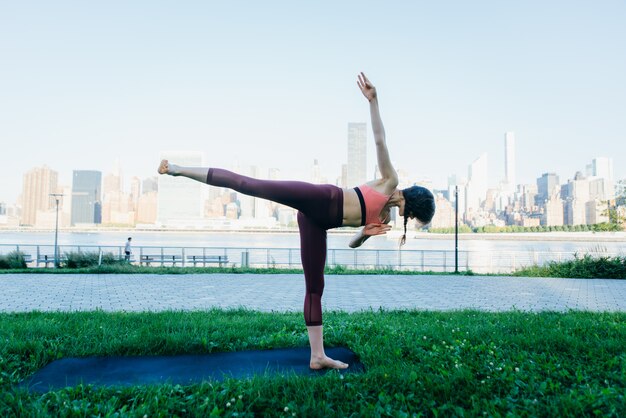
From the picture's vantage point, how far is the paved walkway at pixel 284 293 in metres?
7.92

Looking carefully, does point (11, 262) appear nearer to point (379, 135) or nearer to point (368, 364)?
point (368, 364)

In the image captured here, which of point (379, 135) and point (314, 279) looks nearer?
point (379, 135)

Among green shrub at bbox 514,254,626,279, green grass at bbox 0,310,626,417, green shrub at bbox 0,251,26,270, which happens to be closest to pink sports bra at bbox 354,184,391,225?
green grass at bbox 0,310,626,417

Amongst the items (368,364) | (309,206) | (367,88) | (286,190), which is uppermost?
(367,88)

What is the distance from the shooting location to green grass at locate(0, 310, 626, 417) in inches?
104

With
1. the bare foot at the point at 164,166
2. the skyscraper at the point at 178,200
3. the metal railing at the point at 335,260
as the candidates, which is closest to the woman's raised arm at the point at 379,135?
the bare foot at the point at 164,166

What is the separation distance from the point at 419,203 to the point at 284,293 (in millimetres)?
6887

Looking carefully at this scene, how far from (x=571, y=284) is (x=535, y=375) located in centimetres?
1080

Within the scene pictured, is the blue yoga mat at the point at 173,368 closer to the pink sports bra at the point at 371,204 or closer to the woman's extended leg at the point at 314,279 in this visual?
the woman's extended leg at the point at 314,279

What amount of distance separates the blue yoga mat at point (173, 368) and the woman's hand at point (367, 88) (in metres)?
2.18

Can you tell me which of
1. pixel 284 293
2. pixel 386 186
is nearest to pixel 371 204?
pixel 386 186

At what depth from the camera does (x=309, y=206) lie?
11.0 ft

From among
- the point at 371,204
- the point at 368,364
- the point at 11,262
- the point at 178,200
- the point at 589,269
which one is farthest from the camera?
the point at 178,200

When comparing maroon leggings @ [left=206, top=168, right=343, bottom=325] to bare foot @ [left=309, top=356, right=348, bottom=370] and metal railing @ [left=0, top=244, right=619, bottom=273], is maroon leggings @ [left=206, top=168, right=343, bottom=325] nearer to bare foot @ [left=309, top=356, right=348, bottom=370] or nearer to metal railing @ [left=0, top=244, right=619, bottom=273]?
bare foot @ [left=309, top=356, right=348, bottom=370]
